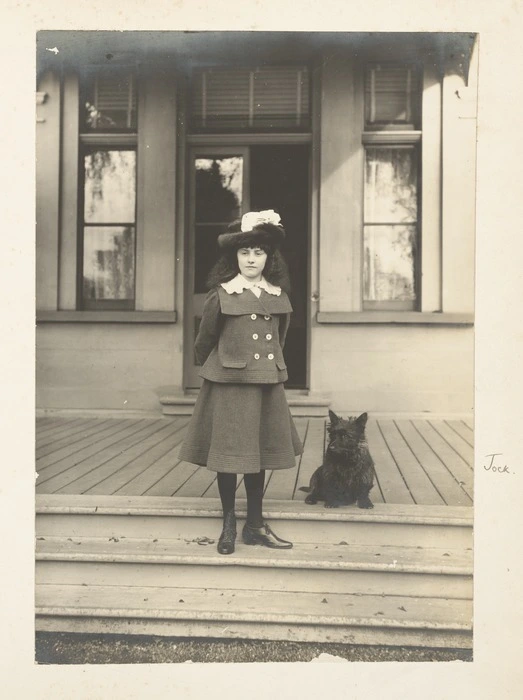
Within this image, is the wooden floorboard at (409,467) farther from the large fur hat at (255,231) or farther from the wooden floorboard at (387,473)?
the large fur hat at (255,231)

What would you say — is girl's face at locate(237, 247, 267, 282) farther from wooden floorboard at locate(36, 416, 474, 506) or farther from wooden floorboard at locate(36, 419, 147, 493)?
wooden floorboard at locate(36, 419, 147, 493)

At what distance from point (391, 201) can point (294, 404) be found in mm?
1849

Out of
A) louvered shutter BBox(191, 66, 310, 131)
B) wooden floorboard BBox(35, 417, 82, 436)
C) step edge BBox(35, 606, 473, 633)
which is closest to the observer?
step edge BBox(35, 606, 473, 633)

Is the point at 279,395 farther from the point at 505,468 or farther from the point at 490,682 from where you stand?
the point at 490,682

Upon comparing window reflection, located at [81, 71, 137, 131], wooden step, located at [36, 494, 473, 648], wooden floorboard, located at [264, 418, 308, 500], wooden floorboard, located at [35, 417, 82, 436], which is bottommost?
wooden step, located at [36, 494, 473, 648]

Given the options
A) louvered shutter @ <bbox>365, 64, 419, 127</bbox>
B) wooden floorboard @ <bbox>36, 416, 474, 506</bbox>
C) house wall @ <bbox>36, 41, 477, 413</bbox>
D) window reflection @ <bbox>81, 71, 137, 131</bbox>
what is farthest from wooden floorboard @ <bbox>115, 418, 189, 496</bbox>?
louvered shutter @ <bbox>365, 64, 419, 127</bbox>

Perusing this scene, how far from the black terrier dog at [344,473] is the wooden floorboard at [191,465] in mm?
148

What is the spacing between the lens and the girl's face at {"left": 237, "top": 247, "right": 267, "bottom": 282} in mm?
2846

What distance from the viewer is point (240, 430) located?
9.31ft

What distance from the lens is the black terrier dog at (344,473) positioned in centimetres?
310

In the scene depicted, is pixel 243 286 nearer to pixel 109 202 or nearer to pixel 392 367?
pixel 392 367

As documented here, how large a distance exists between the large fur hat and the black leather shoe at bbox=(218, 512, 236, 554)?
4.16 ft

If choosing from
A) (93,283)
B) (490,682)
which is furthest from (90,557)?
(93,283)

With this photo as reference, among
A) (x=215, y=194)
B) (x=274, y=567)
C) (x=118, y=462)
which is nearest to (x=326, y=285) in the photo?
(x=215, y=194)
